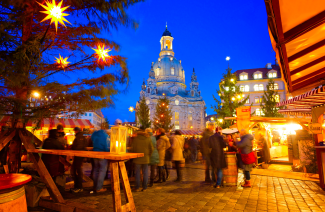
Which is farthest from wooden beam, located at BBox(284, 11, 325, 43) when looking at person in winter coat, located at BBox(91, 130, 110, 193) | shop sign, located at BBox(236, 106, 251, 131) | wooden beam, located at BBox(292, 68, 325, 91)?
shop sign, located at BBox(236, 106, 251, 131)

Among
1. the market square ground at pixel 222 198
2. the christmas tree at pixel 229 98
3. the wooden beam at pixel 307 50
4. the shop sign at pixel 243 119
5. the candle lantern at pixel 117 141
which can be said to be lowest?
the market square ground at pixel 222 198

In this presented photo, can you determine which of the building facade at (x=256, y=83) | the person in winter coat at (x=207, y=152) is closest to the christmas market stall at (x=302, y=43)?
the person in winter coat at (x=207, y=152)

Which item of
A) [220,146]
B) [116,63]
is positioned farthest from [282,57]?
[116,63]

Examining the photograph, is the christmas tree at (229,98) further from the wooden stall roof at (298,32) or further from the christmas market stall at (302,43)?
the wooden stall roof at (298,32)

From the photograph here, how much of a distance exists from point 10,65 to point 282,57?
554cm

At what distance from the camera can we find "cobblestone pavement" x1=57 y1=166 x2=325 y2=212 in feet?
15.2

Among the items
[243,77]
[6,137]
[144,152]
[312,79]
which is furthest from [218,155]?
[243,77]

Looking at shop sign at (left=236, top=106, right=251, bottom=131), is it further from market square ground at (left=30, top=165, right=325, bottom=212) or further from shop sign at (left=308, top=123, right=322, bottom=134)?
market square ground at (left=30, top=165, right=325, bottom=212)

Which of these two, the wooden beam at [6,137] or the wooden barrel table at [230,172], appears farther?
the wooden barrel table at [230,172]

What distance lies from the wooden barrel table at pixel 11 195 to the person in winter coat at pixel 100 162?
3.02m

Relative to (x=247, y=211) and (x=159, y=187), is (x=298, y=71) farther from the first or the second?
(x=159, y=187)

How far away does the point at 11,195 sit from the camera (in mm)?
2670

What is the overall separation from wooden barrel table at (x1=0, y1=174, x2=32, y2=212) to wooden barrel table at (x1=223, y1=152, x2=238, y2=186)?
5916 millimetres

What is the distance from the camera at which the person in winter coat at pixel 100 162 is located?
232 inches
